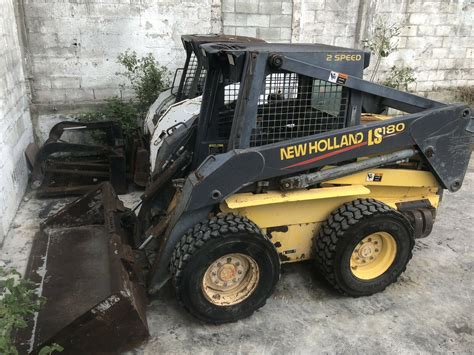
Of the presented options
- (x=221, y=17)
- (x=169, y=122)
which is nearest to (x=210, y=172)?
(x=169, y=122)

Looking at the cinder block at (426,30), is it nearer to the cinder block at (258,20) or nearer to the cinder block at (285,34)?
the cinder block at (285,34)

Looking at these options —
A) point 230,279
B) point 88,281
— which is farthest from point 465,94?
point 88,281

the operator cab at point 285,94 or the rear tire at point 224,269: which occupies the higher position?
the operator cab at point 285,94

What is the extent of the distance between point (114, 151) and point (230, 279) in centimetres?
317

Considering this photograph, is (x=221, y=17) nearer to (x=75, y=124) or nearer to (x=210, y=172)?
(x=75, y=124)

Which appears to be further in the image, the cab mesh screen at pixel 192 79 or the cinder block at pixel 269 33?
the cinder block at pixel 269 33

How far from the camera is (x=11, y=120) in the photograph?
5.34 m

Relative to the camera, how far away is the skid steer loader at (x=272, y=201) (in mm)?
3033

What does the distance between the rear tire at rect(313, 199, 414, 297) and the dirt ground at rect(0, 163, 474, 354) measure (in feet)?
0.54

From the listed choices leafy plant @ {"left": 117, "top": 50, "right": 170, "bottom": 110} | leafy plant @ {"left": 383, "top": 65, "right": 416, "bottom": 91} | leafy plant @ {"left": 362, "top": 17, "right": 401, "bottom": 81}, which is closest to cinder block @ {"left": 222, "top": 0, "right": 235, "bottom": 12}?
leafy plant @ {"left": 117, "top": 50, "right": 170, "bottom": 110}

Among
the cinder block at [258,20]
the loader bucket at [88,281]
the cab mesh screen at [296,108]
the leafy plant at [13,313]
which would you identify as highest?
the cinder block at [258,20]

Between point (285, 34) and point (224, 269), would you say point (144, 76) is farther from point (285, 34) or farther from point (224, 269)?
point (224, 269)

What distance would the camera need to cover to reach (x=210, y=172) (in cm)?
303

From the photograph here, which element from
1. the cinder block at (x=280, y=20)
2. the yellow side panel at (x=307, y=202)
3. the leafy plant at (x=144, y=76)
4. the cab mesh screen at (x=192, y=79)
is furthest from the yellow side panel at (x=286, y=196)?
the cinder block at (x=280, y=20)
